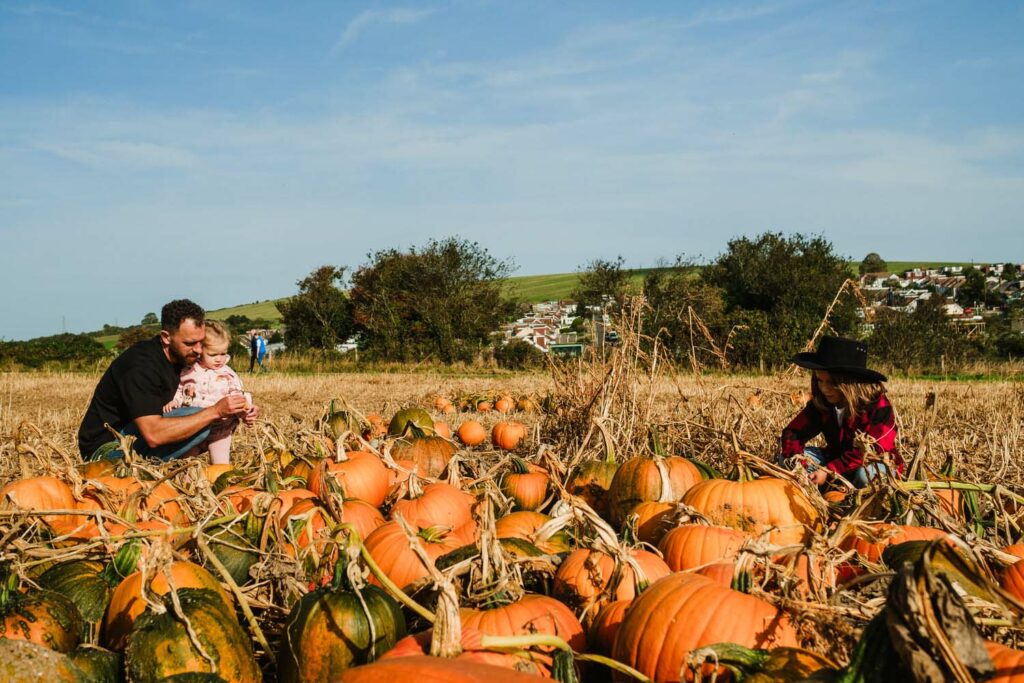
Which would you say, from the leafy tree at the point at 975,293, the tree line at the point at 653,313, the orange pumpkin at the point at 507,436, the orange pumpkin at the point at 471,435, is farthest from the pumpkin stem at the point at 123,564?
the leafy tree at the point at 975,293

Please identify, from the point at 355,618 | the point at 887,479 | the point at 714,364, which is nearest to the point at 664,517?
the point at 887,479

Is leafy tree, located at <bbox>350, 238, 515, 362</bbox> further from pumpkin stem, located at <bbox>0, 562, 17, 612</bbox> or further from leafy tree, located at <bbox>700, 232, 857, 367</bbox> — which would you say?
pumpkin stem, located at <bbox>0, 562, 17, 612</bbox>

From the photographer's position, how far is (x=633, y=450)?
5.72 m

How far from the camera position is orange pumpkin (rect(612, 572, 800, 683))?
1.96 metres

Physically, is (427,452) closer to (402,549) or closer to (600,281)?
(402,549)

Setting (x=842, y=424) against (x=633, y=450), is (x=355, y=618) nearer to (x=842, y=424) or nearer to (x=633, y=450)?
(x=633, y=450)

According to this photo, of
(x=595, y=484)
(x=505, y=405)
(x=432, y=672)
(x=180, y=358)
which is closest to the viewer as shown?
(x=432, y=672)

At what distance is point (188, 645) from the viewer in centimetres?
209

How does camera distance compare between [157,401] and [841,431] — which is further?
[157,401]

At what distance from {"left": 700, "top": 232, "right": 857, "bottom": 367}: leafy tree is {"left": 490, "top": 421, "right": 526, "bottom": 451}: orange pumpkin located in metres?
19.1

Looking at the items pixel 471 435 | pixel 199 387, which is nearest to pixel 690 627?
pixel 199 387

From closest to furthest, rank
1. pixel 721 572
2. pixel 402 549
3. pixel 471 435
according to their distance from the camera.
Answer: pixel 721 572 → pixel 402 549 → pixel 471 435

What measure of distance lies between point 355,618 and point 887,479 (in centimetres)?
213

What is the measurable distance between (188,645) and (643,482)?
2.33 metres
